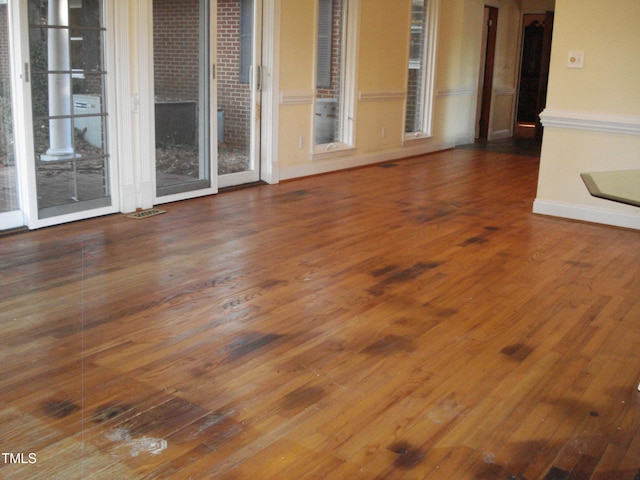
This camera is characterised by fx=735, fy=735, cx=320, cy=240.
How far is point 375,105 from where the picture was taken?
8.58m

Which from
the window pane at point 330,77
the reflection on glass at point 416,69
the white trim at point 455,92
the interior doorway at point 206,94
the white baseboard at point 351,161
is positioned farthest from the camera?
the white trim at point 455,92

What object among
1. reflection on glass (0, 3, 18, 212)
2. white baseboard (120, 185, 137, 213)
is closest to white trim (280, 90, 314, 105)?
white baseboard (120, 185, 137, 213)

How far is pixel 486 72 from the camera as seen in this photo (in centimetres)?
1180

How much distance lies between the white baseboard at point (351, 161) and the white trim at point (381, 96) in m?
0.63

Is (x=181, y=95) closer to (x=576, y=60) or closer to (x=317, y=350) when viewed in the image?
(x=576, y=60)

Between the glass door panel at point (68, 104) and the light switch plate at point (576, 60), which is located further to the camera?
the light switch plate at point (576, 60)

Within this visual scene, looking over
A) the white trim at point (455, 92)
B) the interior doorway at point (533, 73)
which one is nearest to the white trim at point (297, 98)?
the white trim at point (455, 92)

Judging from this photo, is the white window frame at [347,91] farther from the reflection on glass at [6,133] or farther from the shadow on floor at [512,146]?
the reflection on glass at [6,133]

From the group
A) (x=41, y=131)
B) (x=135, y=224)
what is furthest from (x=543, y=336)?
(x=41, y=131)

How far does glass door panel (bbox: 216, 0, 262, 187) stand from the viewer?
258 inches

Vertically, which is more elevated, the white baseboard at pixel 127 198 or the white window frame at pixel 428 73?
the white window frame at pixel 428 73

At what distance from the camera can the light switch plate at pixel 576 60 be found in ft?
18.5

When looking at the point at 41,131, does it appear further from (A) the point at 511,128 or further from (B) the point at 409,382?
(A) the point at 511,128

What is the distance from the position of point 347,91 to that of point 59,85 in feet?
12.2
